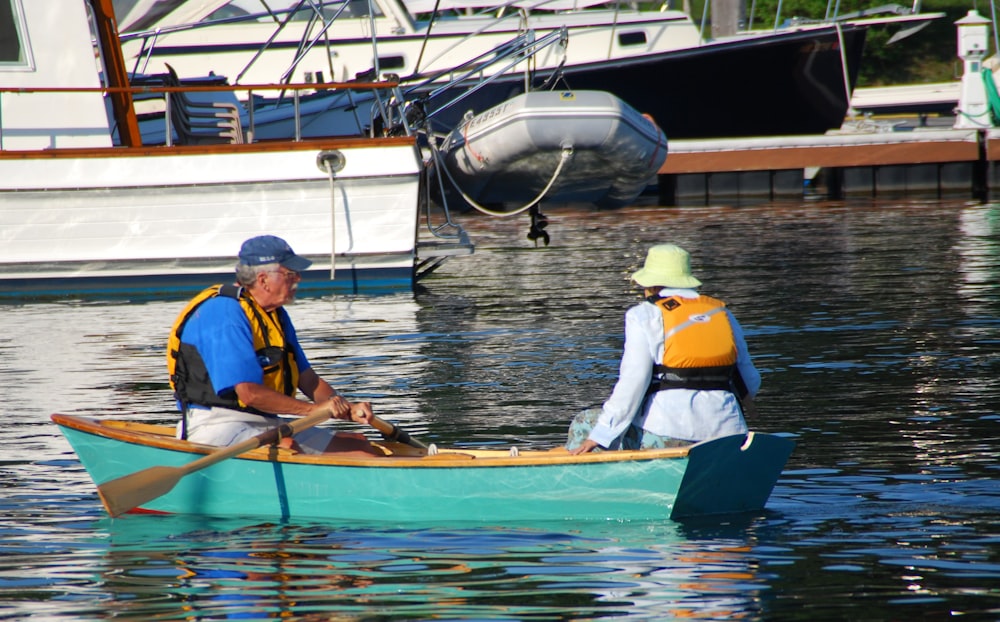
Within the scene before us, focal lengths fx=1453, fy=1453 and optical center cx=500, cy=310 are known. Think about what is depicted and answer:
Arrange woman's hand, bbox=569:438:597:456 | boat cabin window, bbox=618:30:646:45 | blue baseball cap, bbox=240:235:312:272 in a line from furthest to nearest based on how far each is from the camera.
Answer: boat cabin window, bbox=618:30:646:45, blue baseball cap, bbox=240:235:312:272, woman's hand, bbox=569:438:597:456

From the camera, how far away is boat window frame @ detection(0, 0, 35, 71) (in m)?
14.5

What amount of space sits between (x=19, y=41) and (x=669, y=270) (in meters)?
10.4

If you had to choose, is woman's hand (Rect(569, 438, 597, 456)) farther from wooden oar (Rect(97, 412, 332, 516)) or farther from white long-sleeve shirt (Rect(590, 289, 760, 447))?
wooden oar (Rect(97, 412, 332, 516))

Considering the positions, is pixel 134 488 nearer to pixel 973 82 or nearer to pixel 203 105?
pixel 203 105

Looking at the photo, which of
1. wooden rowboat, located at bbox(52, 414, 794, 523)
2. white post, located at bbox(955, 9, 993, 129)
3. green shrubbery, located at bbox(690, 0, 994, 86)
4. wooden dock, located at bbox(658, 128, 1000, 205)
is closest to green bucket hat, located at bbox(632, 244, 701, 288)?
wooden rowboat, located at bbox(52, 414, 794, 523)

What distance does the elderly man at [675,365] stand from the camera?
19.7 feet

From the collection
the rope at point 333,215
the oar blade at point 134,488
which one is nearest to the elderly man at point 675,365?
the oar blade at point 134,488

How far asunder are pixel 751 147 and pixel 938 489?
59.9 ft

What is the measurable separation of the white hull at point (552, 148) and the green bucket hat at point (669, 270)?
8586mm

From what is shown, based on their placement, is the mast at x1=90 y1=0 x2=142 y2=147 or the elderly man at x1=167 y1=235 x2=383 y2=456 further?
the mast at x1=90 y1=0 x2=142 y2=147

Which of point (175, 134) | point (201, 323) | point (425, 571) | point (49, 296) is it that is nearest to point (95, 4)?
point (175, 134)

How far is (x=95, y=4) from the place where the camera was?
584 inches

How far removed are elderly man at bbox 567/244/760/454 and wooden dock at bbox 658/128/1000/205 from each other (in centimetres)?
1857

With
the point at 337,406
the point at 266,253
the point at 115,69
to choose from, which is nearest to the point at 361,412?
the point at 337,406
